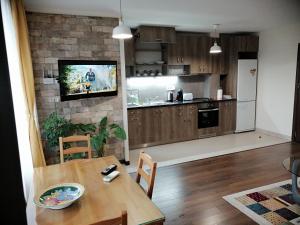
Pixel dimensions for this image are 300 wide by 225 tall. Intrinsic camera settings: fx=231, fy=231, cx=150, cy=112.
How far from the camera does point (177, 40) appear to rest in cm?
527

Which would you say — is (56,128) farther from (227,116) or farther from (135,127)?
(227,116)

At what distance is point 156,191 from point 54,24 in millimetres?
2818

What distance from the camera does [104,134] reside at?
3.54 m

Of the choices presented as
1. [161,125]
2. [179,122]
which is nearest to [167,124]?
[161,125]

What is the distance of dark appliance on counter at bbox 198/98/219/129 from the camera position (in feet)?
18.1

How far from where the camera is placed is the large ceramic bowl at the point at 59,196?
4.90 feet

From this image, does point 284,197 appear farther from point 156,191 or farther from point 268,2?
point 268,2

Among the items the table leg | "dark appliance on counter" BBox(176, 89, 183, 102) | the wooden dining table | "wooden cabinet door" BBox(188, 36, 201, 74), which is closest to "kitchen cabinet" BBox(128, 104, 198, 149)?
"dark appliance on counter" BBox(176, 89, 183, 102)

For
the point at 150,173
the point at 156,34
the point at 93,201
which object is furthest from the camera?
the point at 156,34

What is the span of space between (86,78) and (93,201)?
2277mm

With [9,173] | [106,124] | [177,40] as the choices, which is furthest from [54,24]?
[9,173]

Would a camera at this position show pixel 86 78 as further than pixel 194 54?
No

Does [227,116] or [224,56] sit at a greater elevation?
[224,56]

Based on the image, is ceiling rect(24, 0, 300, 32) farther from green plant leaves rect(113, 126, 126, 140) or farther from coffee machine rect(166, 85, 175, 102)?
green plant leaves rect(113, 126, 126, 140)
